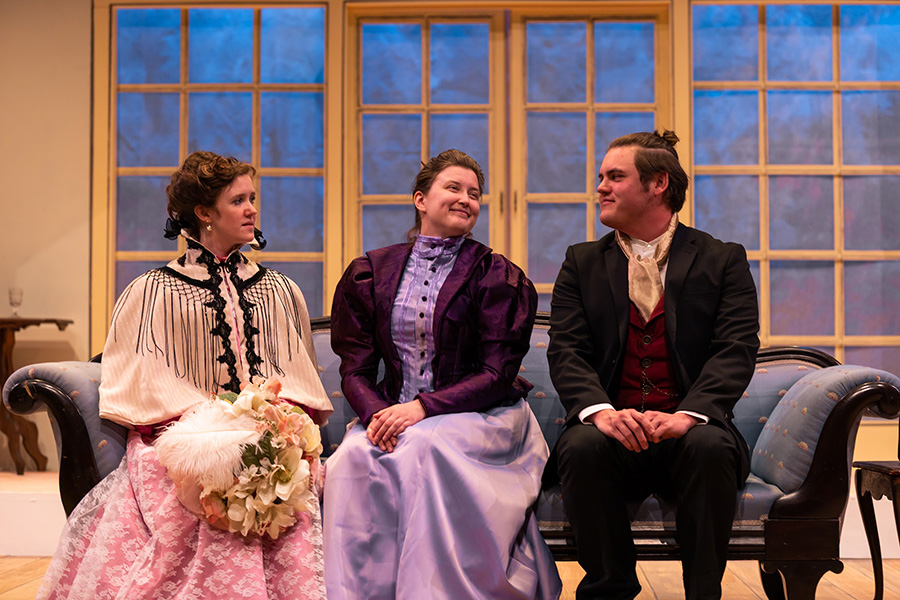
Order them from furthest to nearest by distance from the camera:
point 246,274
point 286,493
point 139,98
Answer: point 139,98 < point 246,274 < point 286,493

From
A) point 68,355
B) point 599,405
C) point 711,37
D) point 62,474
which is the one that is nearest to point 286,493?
point 62,474

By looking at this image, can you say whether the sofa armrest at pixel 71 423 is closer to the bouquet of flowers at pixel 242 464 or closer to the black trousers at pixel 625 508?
the bouquet of flowers at pixel 242 464

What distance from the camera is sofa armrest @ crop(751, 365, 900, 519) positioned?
2271mm

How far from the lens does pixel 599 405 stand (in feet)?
7.56

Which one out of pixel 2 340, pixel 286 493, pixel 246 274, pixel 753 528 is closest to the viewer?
pixel 286 493

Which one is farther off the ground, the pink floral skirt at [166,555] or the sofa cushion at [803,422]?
the sofa cushion at [803,422]

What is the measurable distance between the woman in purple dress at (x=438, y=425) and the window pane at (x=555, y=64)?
225 centimetres

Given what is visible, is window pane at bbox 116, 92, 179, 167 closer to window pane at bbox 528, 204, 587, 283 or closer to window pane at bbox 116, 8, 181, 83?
window pane at bbox 116, 8, 181, 83

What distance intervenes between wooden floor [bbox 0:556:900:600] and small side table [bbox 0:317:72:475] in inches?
43.9

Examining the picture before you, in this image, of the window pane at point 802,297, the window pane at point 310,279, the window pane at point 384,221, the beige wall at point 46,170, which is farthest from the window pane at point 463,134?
the beige wall at point 46,170

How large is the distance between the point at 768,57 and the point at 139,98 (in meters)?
3.50

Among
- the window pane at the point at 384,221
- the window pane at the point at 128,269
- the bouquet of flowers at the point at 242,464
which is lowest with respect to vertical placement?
the bouquet of flowers at the point at 242,464

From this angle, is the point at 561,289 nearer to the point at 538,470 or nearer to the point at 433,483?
the point at 538,470

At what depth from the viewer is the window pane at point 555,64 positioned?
4.71 meters
